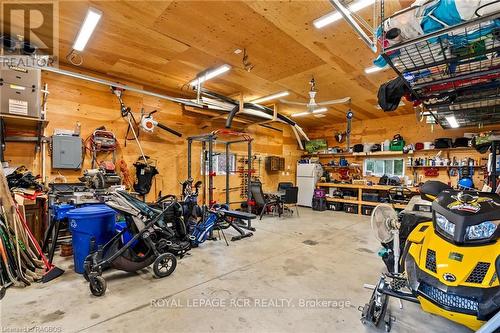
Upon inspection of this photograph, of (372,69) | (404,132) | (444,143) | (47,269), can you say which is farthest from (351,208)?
(47,269)

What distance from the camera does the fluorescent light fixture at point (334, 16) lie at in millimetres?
2486

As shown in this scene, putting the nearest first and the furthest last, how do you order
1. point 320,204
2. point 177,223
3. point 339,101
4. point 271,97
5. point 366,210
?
point 177,223 < point 271,97 < point 339,101 < point 366,210 < point 320,204

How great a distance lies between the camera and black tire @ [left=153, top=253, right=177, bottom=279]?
9.20ft

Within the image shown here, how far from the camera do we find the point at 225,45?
345 cm

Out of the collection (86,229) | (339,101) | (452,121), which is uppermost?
(339,101)

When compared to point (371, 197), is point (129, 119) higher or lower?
higher

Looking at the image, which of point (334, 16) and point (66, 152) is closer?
point (334, 16)

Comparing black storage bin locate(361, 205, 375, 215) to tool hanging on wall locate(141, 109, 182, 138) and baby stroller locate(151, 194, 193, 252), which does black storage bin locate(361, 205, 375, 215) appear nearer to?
baby stroller locate(151, 194, 193, 252)

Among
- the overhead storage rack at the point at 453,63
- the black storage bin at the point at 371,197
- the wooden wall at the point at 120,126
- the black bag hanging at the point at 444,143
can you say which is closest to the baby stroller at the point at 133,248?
the wooden wall at the point at 120,126

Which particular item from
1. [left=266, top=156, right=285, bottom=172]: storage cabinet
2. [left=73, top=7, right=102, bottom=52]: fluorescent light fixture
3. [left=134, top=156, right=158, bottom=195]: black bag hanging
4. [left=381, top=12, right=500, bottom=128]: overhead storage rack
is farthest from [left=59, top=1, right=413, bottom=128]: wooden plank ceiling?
[left=266, top=156, right=285, bottom=172]: storage cabinet

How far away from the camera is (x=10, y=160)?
12.6 feet

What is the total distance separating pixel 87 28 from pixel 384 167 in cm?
779

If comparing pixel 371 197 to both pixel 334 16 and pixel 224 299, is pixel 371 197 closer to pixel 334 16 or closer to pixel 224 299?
pixel 334 16

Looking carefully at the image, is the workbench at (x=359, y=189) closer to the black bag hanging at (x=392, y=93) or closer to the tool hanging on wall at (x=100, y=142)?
the black bag hanging at (x=392, y=93)
